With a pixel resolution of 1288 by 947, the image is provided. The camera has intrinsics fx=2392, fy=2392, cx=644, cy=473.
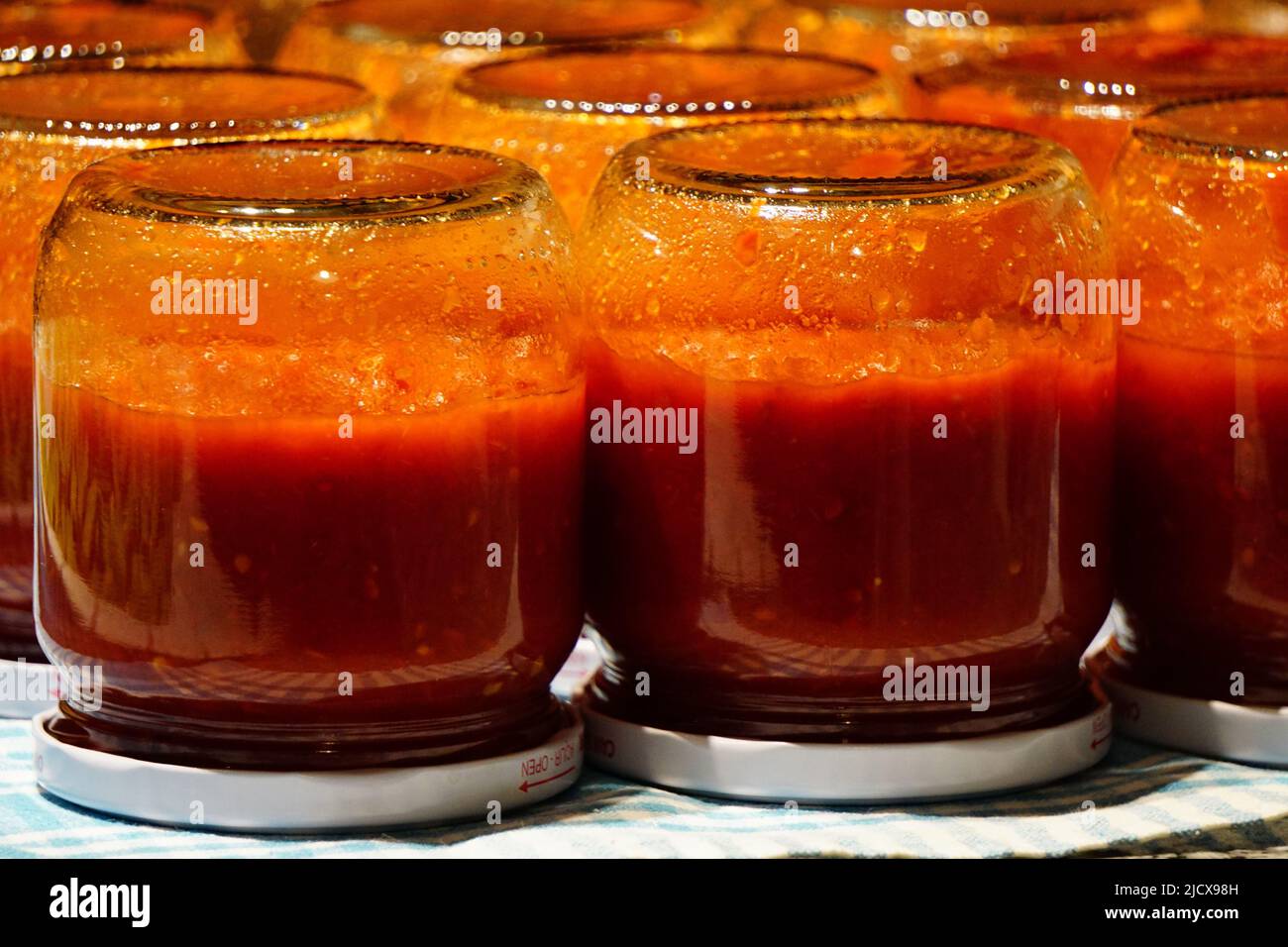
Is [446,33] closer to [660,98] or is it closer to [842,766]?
[660,98]

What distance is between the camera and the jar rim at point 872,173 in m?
1.36

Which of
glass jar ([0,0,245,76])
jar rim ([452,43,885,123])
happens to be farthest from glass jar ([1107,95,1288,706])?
glass jar ([0,0,245,76])

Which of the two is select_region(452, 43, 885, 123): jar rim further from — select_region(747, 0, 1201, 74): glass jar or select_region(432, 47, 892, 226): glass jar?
select_region(747, 0, 1201, 74): glass jar

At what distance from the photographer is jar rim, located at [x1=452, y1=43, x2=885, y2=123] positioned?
1651mm

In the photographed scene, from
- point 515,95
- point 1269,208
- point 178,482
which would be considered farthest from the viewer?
point 515,95

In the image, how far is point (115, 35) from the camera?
192 cm

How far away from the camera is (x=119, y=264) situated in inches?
51.9

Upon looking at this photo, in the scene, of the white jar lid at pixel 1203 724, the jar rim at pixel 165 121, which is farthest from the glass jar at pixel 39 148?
the white jar lid at pixel 1203 724

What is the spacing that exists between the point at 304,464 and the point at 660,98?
0.51 m

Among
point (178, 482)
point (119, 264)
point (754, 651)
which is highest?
point (119, 264)

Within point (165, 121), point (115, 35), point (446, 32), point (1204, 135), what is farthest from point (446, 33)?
point (1204, 135)

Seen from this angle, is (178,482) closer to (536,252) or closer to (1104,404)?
(536,252)

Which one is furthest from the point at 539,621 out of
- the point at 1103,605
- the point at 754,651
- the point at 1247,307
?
the point at 1247,307

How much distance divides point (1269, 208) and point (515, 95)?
0.53 m
